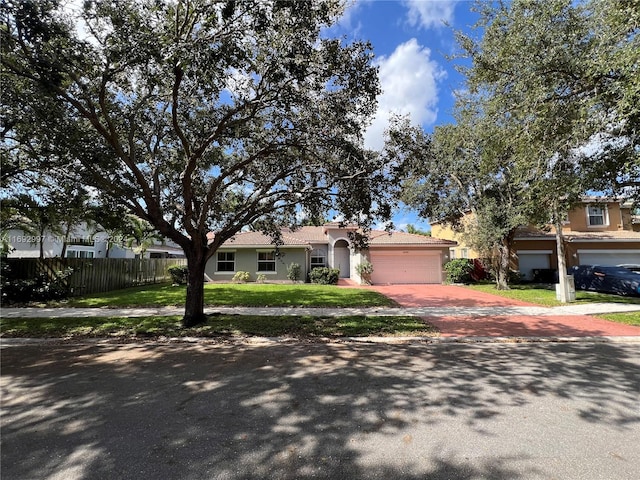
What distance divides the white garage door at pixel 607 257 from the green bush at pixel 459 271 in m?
7.24

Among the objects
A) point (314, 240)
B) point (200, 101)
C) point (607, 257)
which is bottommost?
point (607, 257)

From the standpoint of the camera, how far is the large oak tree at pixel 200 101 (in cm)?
639

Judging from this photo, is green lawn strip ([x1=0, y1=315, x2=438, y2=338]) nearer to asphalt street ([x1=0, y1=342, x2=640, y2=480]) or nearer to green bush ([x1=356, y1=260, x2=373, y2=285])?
asphalt street ([x1=0, y1=342, x2=640, y2=480])

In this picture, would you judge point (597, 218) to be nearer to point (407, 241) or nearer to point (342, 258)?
point (407, 241)

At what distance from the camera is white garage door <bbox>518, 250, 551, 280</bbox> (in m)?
23.8

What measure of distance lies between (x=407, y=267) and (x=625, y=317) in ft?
46.8

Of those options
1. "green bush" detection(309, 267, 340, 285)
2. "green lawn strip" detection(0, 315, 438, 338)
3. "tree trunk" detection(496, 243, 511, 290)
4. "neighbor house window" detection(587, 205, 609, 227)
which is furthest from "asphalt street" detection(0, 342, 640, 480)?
"neighbor house window" detection(587, 205, 609, 227)

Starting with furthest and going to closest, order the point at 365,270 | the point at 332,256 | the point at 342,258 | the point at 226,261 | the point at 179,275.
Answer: the point at 342,258 → the point at 332,256 → the point at 226,261 → the point at 365,270 → the point at 179,275

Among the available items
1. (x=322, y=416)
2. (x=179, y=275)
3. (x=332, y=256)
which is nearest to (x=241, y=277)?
(x=179, y=275)

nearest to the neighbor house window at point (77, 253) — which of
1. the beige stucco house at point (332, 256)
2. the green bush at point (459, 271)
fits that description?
the beige stucco house at point (332, 256)

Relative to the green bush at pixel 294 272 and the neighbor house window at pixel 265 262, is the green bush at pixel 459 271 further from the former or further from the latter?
the neighbor house window at pixel 265 262

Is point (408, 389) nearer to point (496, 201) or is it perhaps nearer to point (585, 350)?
point (585, 350)

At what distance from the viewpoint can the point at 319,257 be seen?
26.7 meters

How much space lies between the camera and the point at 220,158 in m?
11.7
